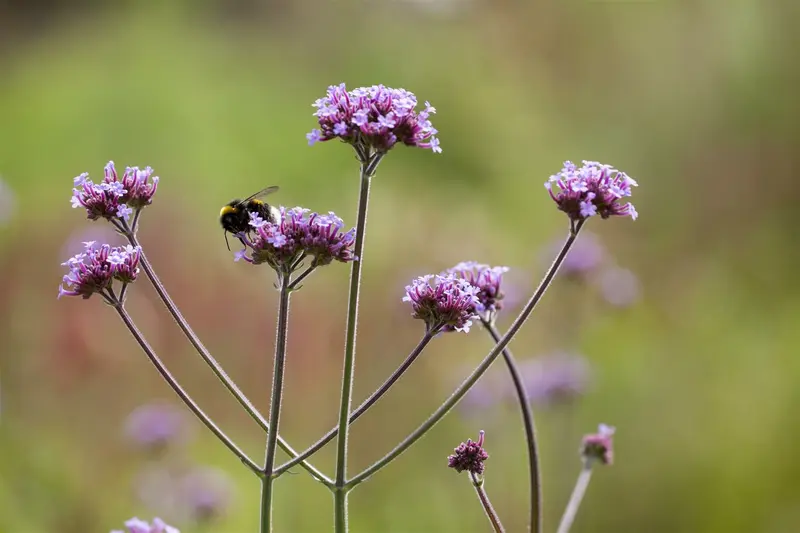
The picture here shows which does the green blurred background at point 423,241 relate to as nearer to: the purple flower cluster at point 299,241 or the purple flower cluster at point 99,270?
the purple flower cluster at point 299,241

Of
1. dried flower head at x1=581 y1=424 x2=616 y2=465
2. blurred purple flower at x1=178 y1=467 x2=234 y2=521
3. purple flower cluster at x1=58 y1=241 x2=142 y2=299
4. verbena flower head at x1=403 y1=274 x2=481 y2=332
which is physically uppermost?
blurred purple flower at x1=178 y1=467 x2=234 y2=521

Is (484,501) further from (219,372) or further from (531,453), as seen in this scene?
(219,372)

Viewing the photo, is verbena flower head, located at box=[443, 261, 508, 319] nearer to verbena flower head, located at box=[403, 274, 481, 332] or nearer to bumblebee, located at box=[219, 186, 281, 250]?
verbena flower head, located at box=[403, 274, 481, 332]

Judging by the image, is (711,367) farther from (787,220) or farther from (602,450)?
(602,450)

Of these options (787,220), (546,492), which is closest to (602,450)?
(546,492)

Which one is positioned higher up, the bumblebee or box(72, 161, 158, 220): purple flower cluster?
the bumblebee

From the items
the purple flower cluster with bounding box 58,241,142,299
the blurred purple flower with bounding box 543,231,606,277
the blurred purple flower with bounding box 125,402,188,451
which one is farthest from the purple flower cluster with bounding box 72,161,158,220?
the blurred purple flower with bounding box 125,402,188,451
